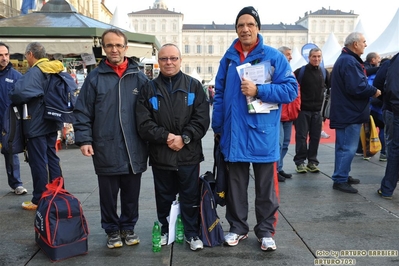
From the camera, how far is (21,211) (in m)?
4.51

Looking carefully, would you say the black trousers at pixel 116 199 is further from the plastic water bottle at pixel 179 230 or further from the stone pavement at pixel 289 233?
the plastic water bottle at pixel 179 230

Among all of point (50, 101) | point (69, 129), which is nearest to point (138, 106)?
point (50, 101)

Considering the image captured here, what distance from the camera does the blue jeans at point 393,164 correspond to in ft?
15.2

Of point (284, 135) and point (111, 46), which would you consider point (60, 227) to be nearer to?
point (111, 46)

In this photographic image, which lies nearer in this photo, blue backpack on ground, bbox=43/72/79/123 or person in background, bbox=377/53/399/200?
blue backpack on ground, bbox=43/72/79/123

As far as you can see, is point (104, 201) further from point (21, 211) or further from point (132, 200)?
point (21, 211)

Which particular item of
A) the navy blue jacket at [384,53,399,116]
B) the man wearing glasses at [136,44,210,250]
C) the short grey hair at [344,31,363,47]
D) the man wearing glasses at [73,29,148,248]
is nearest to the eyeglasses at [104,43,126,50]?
the man wearing glasses at [73,29,148,248]

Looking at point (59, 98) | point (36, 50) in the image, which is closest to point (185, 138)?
point (59, 98)

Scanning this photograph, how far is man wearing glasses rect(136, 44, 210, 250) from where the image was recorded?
10.5 ft

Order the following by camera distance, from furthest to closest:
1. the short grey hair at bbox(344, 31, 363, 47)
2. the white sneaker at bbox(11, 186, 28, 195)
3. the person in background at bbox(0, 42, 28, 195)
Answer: the white sneaker at bbox(11, 186, 28, 195)
the short grey hair at bbox(344, 31, 363, 47)
the person in background at bbox(0, 42, 28, 195)

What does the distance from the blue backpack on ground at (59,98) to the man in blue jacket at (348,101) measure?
10.9ft

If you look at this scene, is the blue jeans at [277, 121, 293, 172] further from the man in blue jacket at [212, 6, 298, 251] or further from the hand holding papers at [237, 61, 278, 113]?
the hand holding papers at [237, 61, 278, 113]

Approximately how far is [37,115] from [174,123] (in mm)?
1927

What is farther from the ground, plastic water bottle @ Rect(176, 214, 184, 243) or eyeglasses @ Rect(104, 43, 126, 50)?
eyeglasses @ Rect(104, 43, 126, 50)
